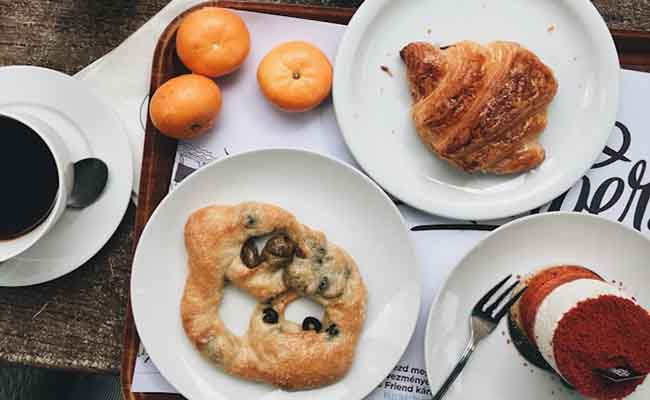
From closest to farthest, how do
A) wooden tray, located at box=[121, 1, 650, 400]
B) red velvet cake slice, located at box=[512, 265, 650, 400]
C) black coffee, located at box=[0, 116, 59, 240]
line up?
red velvet cake slice, located at box=[512, 265, 650, 400] → black coffee, located at box=[0, 116, 59, 240] → wooden tray, located at box=[121, 1, 650, 400]

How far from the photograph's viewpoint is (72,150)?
1104 mm

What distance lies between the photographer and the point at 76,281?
1170 millimetres

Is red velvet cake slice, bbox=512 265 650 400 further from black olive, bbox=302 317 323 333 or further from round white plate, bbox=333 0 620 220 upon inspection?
black olive, bbox=302 317 323 333

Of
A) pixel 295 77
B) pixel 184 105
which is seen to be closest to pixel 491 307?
pixel 295 77

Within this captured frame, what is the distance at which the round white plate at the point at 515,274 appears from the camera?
1.06 m

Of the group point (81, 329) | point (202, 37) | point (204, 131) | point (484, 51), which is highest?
point (484, 51)

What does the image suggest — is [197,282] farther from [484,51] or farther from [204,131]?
[484,51]

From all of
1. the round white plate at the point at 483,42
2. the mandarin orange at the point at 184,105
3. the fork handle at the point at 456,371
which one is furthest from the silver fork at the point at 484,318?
the mandarin orange at the point at 184,105

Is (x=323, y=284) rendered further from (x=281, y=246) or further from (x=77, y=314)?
(x=77, y=314)

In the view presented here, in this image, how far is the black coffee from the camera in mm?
1000

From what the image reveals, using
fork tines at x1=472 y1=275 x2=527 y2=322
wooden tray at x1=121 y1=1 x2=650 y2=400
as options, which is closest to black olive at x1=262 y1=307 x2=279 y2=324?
wooden tray at x1=121 y1=1 x2=650 y2=400

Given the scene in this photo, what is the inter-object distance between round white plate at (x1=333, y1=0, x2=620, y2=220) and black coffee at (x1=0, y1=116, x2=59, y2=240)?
1.53 feet

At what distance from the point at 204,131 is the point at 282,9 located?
0.83ft

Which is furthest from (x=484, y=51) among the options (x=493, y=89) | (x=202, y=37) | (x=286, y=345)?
(x=286, y=345)
